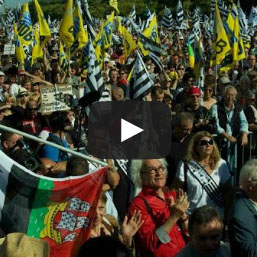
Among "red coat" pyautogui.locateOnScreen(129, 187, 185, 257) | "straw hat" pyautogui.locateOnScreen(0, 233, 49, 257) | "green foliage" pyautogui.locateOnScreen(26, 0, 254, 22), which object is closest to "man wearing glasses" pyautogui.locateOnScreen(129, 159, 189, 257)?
"red coat" pyautogui.locateOnScreen(129, 187, 185, 257)

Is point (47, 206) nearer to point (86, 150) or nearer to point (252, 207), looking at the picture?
point (252, 207)

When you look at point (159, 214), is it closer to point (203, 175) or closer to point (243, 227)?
point (243, 227)

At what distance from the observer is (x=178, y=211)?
4746mm

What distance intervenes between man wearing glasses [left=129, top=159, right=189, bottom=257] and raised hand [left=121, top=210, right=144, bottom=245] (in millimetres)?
285

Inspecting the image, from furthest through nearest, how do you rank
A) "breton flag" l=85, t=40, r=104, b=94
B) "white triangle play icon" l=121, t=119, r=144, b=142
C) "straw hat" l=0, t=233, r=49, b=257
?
"breton flag" l=85, t=40, r=104, b=94
"white triangle play icon" l=121, t=119, r=144, b=142
"straw hat" l=0, t=233, r=49, b=257

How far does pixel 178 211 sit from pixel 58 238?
0.99 meters

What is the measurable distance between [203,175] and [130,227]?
1.66 meters

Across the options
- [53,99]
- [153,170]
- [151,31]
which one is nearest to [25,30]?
[151,31]

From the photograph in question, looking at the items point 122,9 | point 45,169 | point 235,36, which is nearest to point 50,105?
point 45,169

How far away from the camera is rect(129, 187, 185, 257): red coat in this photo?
4788 millimetres

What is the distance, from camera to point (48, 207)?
4250 millimetres

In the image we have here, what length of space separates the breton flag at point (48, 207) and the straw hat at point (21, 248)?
2.01 ft

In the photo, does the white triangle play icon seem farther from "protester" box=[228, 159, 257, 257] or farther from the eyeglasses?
"protester" box=[228, 159, 257, 257]
